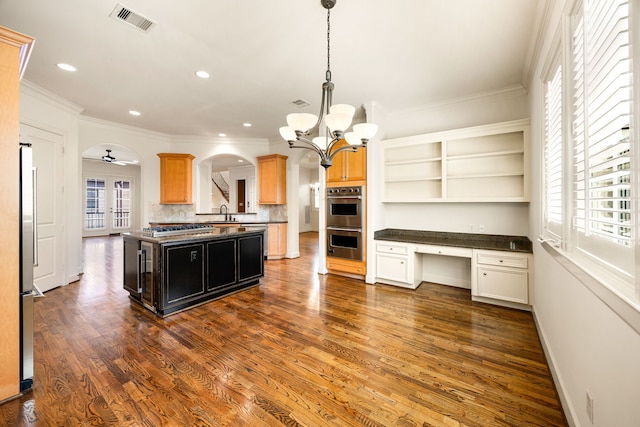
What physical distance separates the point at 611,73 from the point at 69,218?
6.38m

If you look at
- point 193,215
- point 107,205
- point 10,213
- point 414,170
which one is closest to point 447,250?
point 414,170

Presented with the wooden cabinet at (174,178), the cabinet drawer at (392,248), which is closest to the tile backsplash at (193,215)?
the wooden cabinet at (174,178)

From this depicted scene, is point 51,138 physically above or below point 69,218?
above

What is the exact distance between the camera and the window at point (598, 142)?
104 cm

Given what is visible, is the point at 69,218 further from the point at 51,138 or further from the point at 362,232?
the point at 362,232

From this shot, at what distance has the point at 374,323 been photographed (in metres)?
2.93

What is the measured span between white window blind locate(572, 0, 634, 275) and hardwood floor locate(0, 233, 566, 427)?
46.7 inches

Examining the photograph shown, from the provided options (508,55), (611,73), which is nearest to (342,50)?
(508,55)

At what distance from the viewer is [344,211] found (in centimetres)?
462

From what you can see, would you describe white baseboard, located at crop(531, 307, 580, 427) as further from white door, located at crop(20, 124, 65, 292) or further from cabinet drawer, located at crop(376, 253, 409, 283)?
white door, located at crop(20, 124, 65, 292)

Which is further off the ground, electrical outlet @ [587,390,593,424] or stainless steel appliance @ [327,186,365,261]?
stainless steel appliance @ [327,186,365,261]

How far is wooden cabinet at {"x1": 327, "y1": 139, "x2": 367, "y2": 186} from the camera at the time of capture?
4.41 meters

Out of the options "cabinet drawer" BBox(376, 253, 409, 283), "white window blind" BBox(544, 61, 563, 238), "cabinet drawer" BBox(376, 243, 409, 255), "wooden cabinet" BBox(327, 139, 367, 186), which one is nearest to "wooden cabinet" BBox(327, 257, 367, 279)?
"cabinet drawer" BBox(376, 253, 409, 283)

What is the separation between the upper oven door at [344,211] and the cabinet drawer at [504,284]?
187 cm
